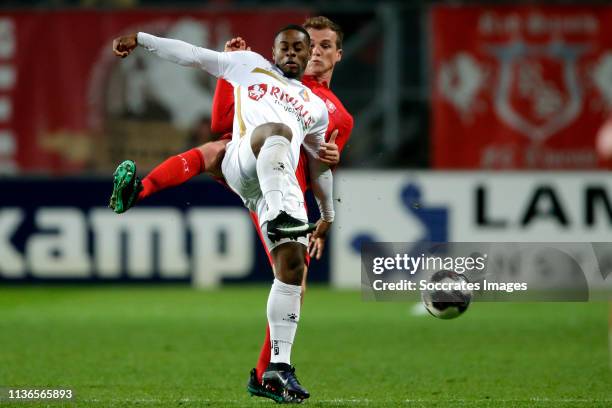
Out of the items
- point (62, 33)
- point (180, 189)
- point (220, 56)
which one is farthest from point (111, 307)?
point (220, 56)

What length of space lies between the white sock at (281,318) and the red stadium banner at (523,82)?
873 cm

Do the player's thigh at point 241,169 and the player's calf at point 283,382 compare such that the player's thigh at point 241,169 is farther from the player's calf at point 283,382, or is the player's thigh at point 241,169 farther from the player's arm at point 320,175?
the player's calf at point 283,382

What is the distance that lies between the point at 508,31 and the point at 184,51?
366 inches

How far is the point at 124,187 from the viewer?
249 inches

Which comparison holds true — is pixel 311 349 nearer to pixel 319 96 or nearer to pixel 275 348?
pixel 319 96

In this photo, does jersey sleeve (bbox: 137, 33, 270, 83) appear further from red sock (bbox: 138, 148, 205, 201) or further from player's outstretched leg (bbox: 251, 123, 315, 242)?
red sock (bbox: 138, 148, 205, 201)

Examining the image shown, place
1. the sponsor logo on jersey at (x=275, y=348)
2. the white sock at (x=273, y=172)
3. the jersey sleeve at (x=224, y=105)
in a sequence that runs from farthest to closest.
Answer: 1. the jersey sleeve at (x=224, y=105)
2. the sponsor logo on jersey at (x=275, y=348)
3. the white sock at (x=273, y=172)

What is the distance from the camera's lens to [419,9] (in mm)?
15742

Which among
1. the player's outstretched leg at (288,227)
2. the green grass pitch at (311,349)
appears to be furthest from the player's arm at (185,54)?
the green grass pitch at (311,349)

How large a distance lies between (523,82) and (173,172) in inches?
359

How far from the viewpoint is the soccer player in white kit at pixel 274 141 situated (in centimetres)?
632

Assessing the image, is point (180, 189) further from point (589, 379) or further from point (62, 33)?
point (589, 379)

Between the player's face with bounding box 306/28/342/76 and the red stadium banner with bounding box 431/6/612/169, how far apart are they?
24.5 ft

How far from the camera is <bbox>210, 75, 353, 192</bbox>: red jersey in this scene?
7.10 m
